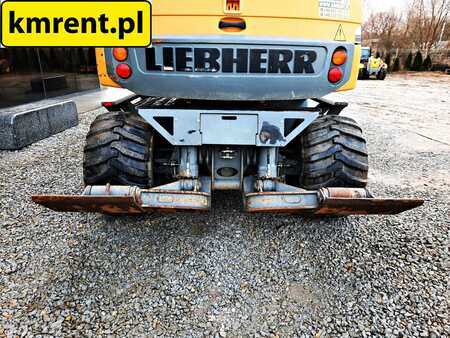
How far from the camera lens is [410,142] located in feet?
23.1

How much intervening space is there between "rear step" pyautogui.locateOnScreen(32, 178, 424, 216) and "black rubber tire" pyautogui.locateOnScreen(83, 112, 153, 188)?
15.7 inches

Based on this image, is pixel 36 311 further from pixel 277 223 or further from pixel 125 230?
pixel 277 223

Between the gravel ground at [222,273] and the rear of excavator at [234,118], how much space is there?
0.54 meters

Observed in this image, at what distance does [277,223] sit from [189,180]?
1.08 metres

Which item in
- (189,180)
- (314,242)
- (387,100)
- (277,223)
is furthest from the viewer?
(387,100)

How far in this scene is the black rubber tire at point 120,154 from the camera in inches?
113

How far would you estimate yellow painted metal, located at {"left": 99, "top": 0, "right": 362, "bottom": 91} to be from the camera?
7.80 ft

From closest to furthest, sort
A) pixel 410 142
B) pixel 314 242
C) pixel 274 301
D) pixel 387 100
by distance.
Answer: pixel 274 301
pixel 314 242
pixel 410 142
pixel 387 100

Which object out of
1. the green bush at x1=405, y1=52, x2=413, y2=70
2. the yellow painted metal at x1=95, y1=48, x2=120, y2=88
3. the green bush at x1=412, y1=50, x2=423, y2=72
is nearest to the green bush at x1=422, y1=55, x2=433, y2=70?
the green bush at x1=412, y1=50, x2=423, y2=72

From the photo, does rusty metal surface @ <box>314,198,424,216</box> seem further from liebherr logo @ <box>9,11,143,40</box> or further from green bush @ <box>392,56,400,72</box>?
green bush @ <box>392,56,400,72</box>

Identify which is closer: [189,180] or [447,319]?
[447,319]

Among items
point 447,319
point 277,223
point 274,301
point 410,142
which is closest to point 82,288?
point 274,301

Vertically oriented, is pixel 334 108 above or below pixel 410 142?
above

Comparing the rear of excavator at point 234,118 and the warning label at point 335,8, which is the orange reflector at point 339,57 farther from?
the warning label at point 335,8
